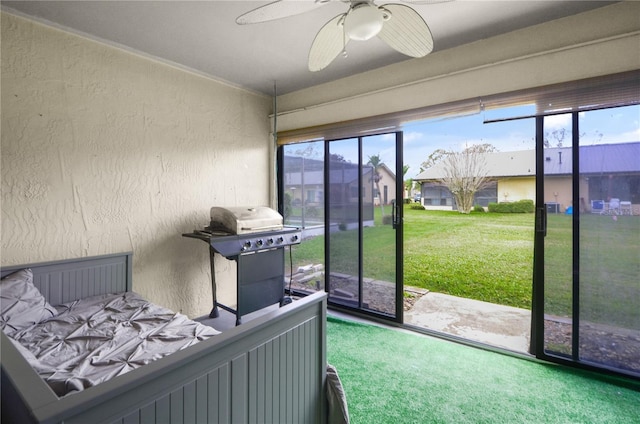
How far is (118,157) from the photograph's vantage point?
2.42 meters

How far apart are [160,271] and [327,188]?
1.81 m

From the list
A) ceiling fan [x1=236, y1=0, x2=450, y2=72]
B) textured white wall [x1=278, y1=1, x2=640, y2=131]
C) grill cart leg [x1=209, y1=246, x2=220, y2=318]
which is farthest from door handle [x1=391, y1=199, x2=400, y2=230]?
grill cart leg [x1=209, y1=246, x2=220, y2=318]

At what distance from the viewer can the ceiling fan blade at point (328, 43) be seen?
1.39 metres

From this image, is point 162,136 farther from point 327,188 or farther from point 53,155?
point 327,188

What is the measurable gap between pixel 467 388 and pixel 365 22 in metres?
2.10

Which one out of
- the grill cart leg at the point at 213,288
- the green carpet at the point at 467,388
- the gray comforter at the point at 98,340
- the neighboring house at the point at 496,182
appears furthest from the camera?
the neighboring house at the point at 496,182

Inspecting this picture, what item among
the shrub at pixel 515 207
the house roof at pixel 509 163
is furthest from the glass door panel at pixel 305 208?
the shrub at pixel 515 207

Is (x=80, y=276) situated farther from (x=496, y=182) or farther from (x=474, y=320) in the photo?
(x=496, y=182)

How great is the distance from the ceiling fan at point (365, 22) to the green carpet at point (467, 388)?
75.0 inches

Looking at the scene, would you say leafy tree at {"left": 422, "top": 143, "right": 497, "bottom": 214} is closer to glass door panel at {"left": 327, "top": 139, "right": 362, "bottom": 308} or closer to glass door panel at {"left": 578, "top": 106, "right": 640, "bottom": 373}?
glass door panel at {"left": 327, "top": 139, "right": 362, "bottom": 308}

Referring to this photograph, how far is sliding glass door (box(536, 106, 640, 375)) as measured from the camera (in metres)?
1.91

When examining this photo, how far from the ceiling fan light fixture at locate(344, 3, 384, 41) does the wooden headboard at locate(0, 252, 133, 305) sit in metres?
2.28

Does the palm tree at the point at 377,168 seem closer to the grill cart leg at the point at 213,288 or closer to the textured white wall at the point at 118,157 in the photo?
the textured white wall at the point at 118,157

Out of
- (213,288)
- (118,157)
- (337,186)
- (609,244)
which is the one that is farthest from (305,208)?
(609,244)
